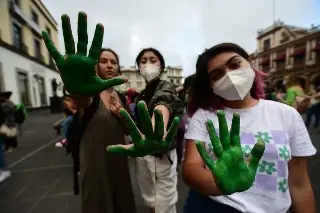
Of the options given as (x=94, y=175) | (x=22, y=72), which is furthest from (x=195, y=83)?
(x=22, y=72)

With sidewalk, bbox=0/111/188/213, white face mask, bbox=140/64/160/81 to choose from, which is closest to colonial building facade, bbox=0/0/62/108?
sidewalk, bbox=0/111/188/213

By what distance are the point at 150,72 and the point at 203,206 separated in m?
1.09

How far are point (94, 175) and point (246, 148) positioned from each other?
2.94 feet

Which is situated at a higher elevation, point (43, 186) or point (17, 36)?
point (17, 36)

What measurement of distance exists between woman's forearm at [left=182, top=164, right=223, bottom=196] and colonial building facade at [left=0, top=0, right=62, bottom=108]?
12268 millimetres

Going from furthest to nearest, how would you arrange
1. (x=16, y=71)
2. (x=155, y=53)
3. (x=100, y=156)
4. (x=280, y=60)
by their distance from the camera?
(x=280, y=60), (x=16, y=71), (x=155, y=53), (x=100, y=156)

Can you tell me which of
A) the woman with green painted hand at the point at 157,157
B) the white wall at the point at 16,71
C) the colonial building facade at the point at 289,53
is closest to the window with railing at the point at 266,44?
the colonial building facade at the point at 289,53

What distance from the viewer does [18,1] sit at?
1374cm

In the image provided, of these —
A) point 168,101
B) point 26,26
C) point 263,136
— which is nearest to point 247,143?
point 263,136

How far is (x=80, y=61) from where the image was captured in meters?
0.78

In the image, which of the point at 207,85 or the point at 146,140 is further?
the point at 207,85

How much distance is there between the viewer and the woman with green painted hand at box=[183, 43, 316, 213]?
855 mm

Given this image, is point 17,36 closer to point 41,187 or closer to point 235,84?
point 41,187

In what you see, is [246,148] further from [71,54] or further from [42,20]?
[42,20]
